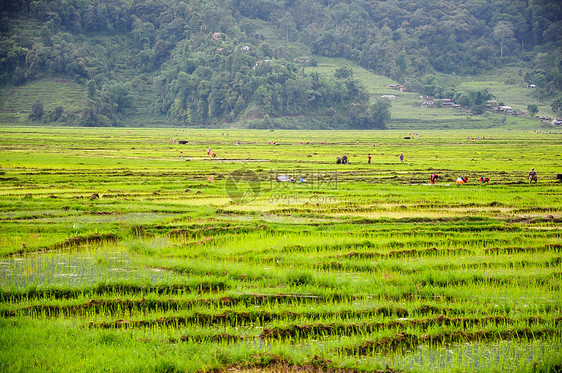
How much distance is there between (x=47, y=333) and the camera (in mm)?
10172

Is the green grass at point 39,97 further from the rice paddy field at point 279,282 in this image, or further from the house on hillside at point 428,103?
the rice paddy field at point 279,282

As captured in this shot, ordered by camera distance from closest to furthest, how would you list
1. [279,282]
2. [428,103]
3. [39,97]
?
[279,282]
[39,97]
[428,103]

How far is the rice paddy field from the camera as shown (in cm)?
966

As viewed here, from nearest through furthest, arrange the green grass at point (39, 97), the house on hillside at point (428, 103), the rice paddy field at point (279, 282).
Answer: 1. the rice paddy field at point (279, 282)
2. the green grass at point (39, 97)
3. the house on hillside at point (428, 103)

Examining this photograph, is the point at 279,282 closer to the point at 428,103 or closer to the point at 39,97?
the point at 39,97

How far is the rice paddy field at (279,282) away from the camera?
31.7 feet

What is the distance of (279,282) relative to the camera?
539 inches

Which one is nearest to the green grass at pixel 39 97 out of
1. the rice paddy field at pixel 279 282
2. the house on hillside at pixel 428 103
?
the house on hillside at pixel 428 103

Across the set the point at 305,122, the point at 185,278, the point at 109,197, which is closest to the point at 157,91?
the point at 305,122

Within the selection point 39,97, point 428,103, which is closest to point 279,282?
point 39,97

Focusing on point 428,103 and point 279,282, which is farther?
point 428,103

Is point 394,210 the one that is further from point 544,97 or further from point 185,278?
point 544,97

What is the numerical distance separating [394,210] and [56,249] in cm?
1351

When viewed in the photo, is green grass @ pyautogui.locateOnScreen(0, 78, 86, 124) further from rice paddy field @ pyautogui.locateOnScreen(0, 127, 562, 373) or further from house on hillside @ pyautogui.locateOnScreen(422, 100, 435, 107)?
rice paddy field @ pyautogui.locateOnScreen(0, 127, 562, 373)
